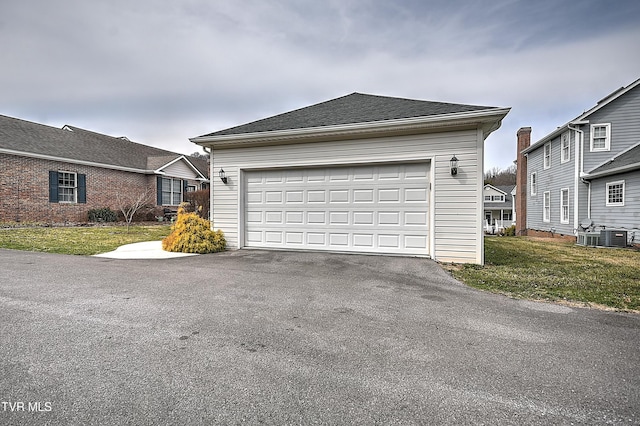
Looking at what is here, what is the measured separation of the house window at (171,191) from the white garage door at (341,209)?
13.7m

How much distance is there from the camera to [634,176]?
38.3ft

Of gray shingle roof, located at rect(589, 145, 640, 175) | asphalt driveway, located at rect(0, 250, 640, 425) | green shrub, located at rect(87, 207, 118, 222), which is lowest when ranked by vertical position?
asphalt driveway, located at rect(0, 250, 640, 425)

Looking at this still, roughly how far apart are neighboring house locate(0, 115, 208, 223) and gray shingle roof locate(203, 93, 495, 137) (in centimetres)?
1113

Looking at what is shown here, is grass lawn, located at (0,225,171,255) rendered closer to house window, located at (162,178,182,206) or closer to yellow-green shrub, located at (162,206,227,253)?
yellow-green shrub, located at (162,206,227,253)

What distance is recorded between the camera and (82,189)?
16031 millimetres

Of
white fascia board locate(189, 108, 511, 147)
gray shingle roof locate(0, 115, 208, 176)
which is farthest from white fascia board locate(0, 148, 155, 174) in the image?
white fascia board locate(189, 108, 511, 147)

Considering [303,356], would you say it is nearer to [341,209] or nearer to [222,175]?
[341,209]

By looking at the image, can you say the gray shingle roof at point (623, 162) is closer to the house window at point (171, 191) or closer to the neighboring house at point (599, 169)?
the neighboring house at point (599, 169)

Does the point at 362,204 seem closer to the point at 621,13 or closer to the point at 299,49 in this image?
the point at 299,49

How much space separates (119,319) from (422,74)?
13649 millimetres

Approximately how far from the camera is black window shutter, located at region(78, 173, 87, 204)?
15922mm

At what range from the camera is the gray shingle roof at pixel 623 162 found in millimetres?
11370

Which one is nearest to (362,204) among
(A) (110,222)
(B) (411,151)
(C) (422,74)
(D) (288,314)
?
(B) (411,151)

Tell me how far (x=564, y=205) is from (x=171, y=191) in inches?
894
